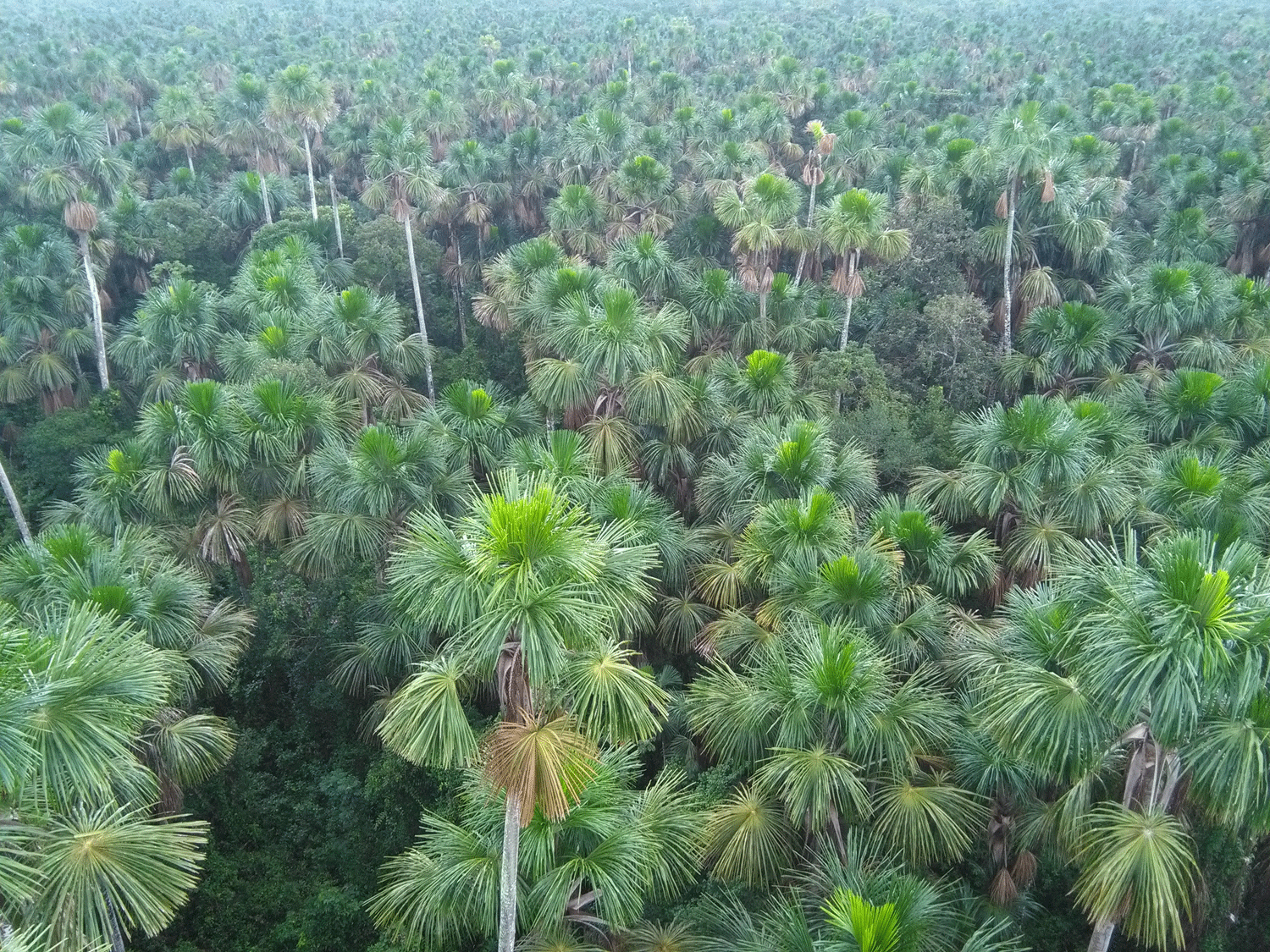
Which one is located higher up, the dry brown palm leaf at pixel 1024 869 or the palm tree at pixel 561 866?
the palm tree at pixel 561 866

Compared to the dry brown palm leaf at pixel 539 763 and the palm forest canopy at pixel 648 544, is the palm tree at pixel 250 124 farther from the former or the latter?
the dry brown palm leaf at pixel 539 763

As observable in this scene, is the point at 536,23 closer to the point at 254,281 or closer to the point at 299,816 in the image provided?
the point at 254,281

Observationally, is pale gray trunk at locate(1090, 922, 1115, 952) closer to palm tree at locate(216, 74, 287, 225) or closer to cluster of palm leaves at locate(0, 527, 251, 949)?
cluster of palm leaves at locate(0, 527, 251, 949)

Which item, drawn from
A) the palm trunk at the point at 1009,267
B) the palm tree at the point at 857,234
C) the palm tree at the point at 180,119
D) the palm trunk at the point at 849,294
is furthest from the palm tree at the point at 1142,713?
the palm tree at the point at 180,119

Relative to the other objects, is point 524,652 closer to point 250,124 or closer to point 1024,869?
point 1024,869

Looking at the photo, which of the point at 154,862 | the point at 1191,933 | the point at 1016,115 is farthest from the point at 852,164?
the point at 154,862
